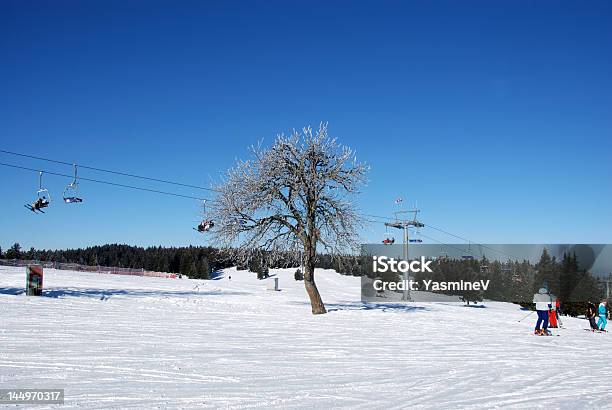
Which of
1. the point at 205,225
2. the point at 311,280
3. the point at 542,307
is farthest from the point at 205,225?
the point at 542,307

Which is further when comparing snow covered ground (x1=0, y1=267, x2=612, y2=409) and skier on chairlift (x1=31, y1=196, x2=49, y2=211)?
skier on chairlift (x1=31, y1=196, x2=49, y2=211)

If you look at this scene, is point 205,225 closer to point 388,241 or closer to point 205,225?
point 205,225

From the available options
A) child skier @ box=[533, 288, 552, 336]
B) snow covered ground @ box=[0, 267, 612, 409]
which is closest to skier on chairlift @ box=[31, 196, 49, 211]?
snow covered ground @ box=[0, 267, 612, 409]

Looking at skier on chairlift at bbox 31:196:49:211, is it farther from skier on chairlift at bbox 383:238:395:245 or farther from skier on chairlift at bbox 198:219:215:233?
skier on chairlift at bbox 383:238:395:245

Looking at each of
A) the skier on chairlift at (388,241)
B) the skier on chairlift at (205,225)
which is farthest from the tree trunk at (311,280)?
the skier on chairlift at (388,241)

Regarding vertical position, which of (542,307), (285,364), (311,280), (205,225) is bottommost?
(285,364)

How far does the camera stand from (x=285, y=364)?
392 inches

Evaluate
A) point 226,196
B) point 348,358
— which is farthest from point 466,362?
point 226,196

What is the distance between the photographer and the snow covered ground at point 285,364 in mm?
7250

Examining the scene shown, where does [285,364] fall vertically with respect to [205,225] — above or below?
below

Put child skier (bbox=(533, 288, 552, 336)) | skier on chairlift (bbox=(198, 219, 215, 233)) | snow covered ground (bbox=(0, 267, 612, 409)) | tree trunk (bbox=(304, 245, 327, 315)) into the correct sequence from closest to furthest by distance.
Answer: snow covered ground (bbox=(0, 267, 612, 409)) → child skier (bbox=(533, 288, 552, 336)) → tree trunk (bbox=(304, 245, 327, 315)) → skier on chairlift (bbox=(198, 219, 215, 233))

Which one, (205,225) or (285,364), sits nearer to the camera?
(285,364)

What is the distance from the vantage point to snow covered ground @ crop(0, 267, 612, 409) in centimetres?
725

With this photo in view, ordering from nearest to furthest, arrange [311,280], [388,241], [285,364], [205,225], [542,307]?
1. [285,364]
2. [542,307]
3. [311,280]
4. [205,225]
5. [388,241]
